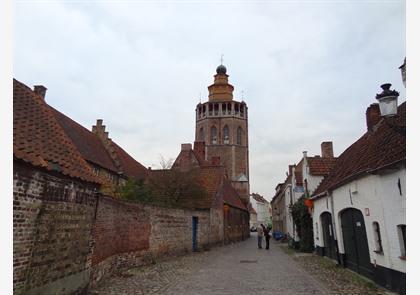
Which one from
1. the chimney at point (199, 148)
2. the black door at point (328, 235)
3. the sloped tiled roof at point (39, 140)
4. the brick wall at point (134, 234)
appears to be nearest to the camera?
the sloped tiled roof at point (39, 140)

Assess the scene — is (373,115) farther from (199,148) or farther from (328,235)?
(199,148)

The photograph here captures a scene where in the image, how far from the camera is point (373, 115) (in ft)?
48.7

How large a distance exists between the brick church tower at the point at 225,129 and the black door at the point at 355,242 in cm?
4743

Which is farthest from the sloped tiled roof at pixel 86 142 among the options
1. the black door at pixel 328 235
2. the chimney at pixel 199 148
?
the black door at pixel 328 235

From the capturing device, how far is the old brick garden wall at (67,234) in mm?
5754

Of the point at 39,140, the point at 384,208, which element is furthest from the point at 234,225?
the point at 39,140

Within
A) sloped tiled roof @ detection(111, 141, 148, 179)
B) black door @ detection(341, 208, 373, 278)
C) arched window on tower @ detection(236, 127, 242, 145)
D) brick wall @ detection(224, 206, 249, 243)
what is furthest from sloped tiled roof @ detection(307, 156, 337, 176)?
arched window on tower @ detection(236, 127, 242, 145)

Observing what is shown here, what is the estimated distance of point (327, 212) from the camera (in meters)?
15.6

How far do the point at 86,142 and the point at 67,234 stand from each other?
22231mm

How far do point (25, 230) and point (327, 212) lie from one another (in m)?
13.5

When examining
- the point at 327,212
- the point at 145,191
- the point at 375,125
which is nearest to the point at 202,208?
the point at 145,191

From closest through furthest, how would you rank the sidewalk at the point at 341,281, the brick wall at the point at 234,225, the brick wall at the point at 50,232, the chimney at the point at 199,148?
1. the brick wall at the point at 50,232
2. the sidewalk at the point at 341,281
3. the brick wall at the point at 234,225
4. the chimney at the point at 199,148

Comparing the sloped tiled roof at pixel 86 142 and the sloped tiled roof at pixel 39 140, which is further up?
the sloped tiled roof at pixel 86 142

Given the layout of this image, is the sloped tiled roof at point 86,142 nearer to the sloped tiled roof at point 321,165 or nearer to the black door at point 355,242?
the sloped tiled roof at point 321,165
